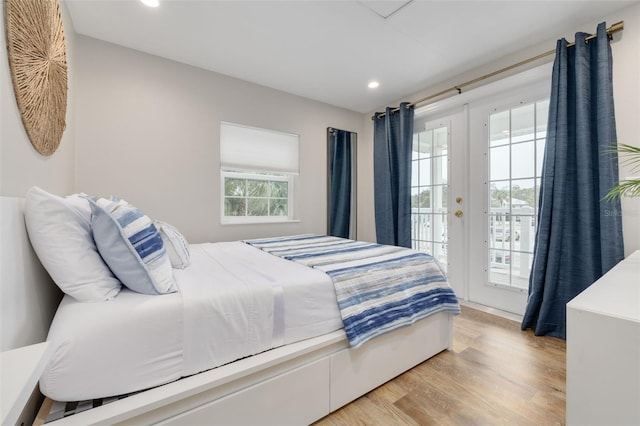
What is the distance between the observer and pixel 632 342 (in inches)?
32.4

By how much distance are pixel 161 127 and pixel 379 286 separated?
8.25ft

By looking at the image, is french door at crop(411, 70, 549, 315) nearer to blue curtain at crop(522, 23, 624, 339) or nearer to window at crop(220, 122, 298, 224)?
blue curtain at crop(522, 23, 624, 339)

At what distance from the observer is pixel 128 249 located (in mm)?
1091

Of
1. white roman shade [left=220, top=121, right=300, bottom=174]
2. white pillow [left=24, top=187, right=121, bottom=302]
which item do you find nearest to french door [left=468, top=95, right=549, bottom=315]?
white roman shade [left=220, top=121, right=300, bottom=174]

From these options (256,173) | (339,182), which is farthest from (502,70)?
(256,173)

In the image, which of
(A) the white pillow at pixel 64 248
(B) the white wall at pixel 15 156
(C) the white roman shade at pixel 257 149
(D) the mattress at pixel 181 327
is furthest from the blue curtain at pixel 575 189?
(B) the white wall at pixel 15 156

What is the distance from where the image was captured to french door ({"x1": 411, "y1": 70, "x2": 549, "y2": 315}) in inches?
103

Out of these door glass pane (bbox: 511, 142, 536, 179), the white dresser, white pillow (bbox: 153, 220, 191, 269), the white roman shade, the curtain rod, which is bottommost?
the white dresser

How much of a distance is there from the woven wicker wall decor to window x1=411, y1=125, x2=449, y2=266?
3.28 metres

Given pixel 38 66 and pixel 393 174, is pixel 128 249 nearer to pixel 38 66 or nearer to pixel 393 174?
pixel 38 66

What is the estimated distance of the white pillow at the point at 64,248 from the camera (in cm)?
101

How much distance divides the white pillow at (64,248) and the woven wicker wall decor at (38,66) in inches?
16.6

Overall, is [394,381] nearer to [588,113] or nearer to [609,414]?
[609,414]

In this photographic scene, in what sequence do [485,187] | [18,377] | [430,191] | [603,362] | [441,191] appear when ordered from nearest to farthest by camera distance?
[18,377] < [603,362] < [485,187] < [441,191] < [430,191]
